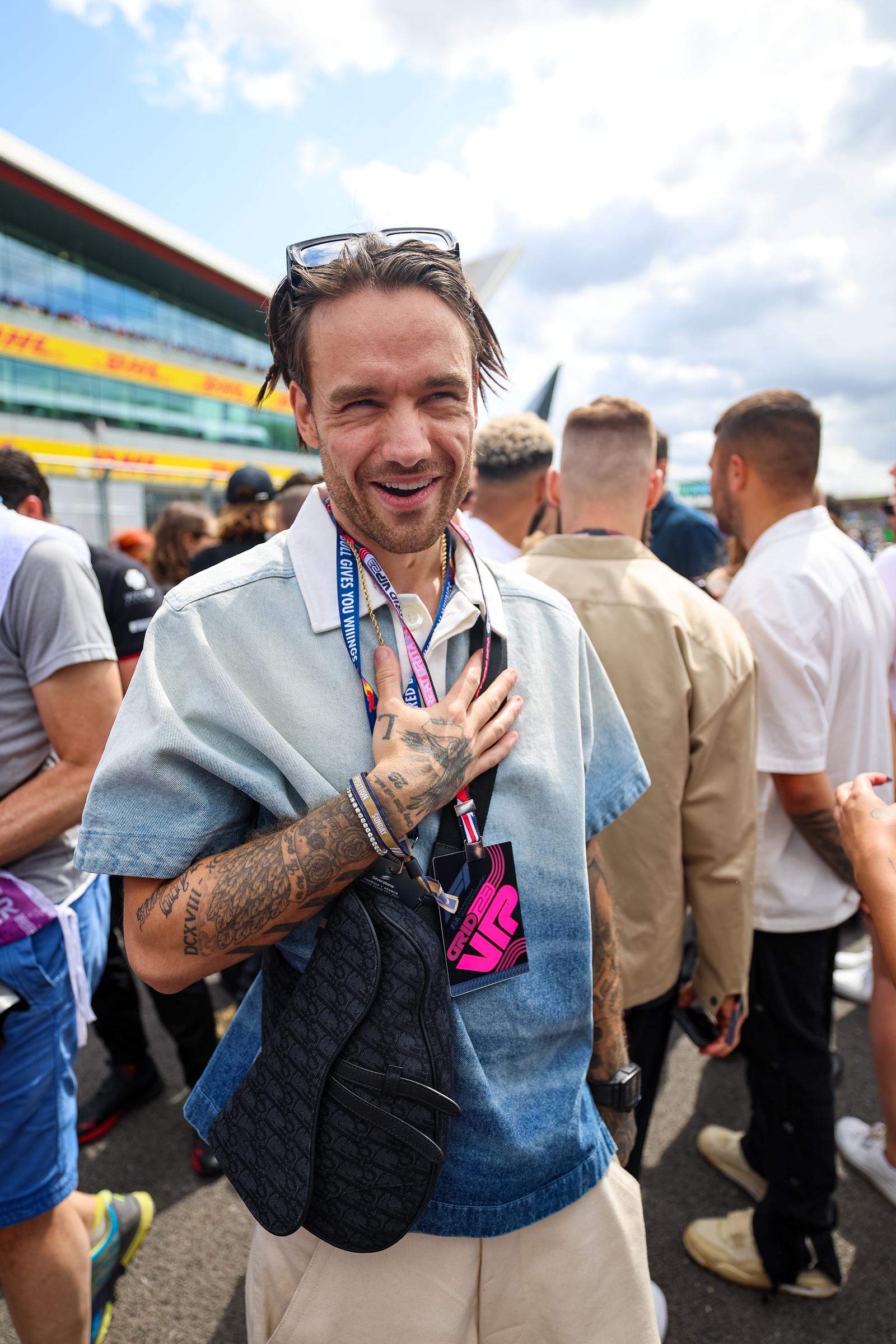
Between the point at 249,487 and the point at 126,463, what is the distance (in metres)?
24.6

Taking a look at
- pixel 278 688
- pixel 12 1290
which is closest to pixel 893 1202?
pixel 12 1290

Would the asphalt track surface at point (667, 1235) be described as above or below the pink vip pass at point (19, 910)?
below

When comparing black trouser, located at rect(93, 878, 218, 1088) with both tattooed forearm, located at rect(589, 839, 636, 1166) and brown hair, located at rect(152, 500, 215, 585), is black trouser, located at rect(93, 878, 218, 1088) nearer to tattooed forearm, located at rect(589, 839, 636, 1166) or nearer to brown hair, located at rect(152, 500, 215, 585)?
tattooed forearm, located at rect(589, 839, 636, 1166)

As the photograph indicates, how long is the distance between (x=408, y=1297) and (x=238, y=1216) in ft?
6.08

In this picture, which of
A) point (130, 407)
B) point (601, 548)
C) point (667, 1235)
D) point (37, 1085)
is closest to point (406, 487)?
point (601, 548)

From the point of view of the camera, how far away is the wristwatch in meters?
1.50

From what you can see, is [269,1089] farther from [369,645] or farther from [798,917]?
[798,917]

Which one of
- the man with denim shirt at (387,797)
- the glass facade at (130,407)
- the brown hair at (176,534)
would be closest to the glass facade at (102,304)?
the glass facade at (130,407)

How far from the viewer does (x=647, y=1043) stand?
6.98ft

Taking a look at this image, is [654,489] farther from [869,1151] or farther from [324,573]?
[869,1151]

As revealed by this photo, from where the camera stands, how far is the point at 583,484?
232 cm

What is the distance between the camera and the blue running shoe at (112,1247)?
215cm

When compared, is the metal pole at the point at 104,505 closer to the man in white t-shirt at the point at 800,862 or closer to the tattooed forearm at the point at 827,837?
the man in white t-shirt at the point at 800,862

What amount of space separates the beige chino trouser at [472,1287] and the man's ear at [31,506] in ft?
8.02
